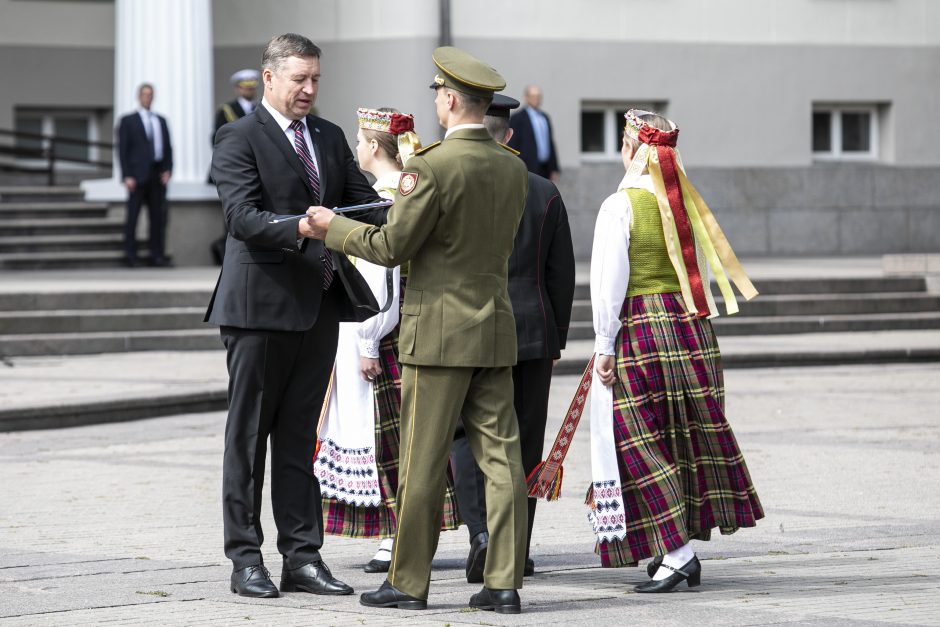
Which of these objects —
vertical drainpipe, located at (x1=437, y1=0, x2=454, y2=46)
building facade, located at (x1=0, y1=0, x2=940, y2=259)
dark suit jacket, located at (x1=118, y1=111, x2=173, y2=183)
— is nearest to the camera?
dark suit jacket, located at (x1=118, y1=111, x2=173, y2=183)

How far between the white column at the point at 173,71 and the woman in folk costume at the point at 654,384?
47.7ft

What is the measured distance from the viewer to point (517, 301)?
621 cm

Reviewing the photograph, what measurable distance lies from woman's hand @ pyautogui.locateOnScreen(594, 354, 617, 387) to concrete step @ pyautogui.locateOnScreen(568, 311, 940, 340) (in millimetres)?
9796

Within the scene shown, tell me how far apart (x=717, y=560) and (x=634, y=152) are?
1.67 meters

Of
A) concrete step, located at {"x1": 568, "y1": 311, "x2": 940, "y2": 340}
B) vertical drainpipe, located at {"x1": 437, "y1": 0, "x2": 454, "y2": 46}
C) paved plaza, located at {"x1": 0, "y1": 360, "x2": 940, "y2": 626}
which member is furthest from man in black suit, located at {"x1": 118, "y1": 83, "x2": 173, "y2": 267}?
paved plaza, located at {"x1": 0, "y1": 360, "x2": 940, "y2": 626}

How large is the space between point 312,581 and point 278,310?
3.12 feet

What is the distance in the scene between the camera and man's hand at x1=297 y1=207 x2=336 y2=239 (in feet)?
17.8

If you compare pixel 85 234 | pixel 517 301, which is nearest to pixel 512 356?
pixel 517 301

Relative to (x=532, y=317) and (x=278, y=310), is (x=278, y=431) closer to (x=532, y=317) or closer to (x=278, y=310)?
(x=278, y=310)

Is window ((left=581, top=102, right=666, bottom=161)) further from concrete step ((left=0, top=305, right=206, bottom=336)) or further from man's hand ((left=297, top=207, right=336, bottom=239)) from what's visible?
man's hand ((left=297, top=207, right=336, bottom=239))

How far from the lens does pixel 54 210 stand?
2081 centimetres

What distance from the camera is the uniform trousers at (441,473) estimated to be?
5.35m

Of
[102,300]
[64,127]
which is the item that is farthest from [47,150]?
[102,300]

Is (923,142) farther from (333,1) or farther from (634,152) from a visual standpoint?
(634,152)
